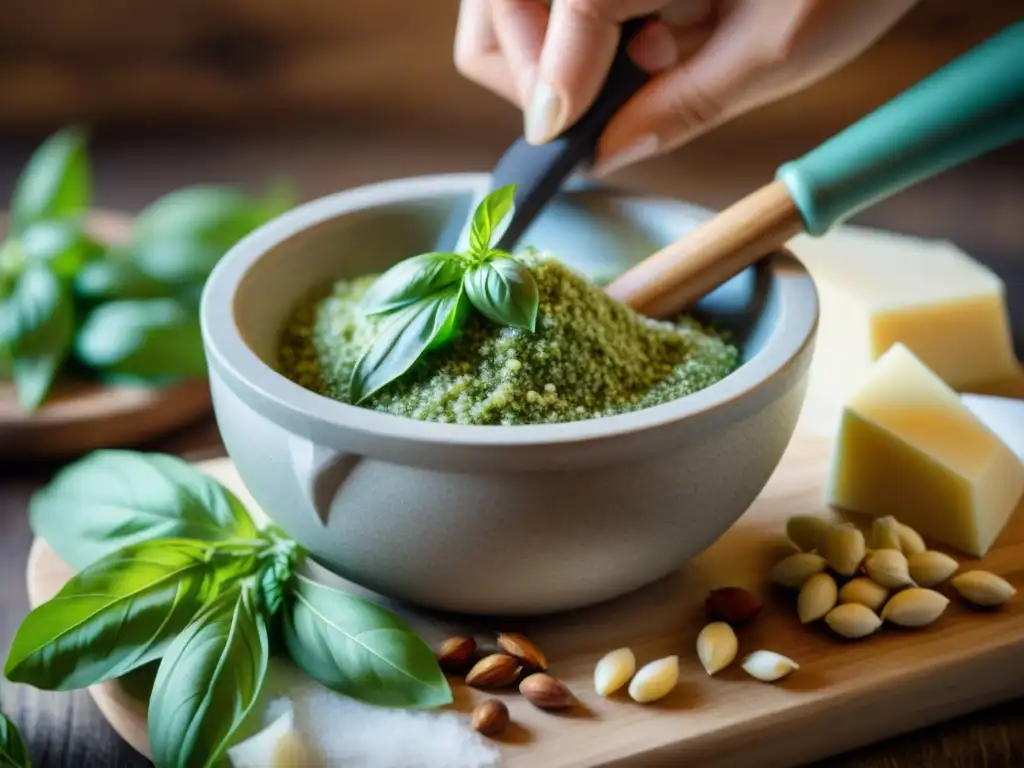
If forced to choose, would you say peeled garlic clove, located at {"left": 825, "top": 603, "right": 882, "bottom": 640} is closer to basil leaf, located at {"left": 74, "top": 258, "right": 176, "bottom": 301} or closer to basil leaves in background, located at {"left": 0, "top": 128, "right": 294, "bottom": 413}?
basil leaves in background, located at {"left": 0, "top": 128, "right": 294, "bottom": 413}

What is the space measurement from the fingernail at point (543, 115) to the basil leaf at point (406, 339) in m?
0.27

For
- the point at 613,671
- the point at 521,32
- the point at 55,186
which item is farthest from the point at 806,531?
the point at 55,186

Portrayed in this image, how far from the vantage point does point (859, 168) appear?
1132 mm

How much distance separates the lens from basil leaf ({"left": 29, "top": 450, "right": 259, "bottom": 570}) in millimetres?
1166

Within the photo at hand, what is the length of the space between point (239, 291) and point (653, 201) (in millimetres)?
436

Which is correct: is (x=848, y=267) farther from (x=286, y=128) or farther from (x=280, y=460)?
(x=286, y=128)

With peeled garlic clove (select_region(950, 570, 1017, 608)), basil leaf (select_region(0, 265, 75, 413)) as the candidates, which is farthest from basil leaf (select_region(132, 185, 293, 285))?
peeled garlic clove (select_region(950, 570, 1017, 608))

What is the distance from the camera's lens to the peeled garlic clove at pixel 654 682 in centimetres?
102

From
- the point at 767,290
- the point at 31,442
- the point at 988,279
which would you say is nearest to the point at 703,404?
the point at 767,290

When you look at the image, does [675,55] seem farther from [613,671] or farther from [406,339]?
[613,671]

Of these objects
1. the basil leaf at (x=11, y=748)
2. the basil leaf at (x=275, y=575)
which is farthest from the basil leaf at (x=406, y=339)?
the basil leaf at (x=11, y=748)

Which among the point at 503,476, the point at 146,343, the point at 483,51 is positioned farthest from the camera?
the point at 146,343

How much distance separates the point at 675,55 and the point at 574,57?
130 mm

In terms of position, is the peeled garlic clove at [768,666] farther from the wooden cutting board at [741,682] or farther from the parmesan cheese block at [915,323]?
the parmesan cheese block at [915,323]
